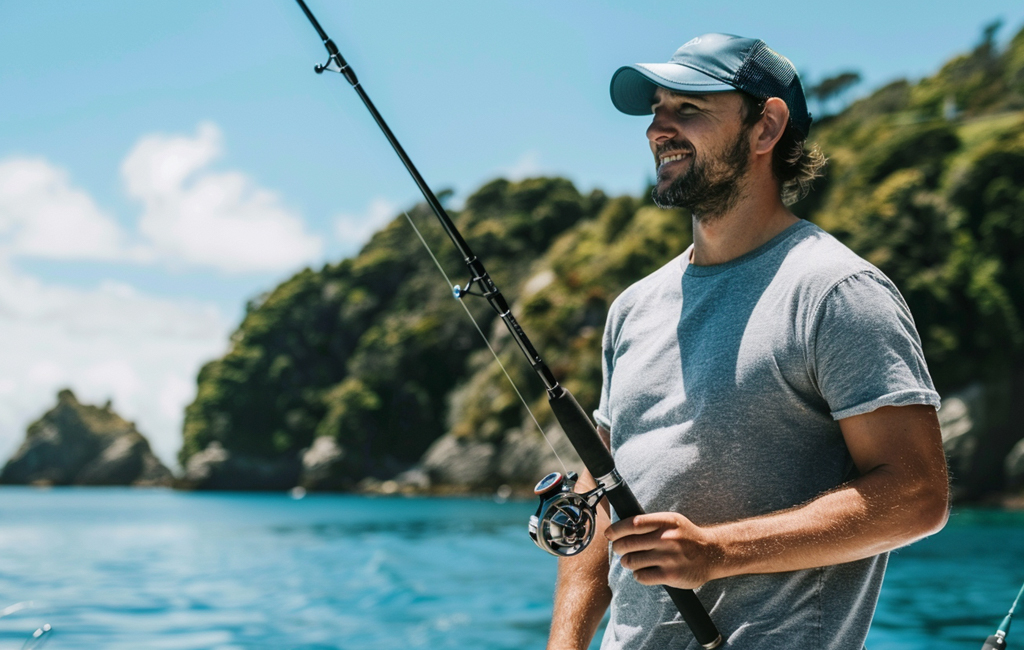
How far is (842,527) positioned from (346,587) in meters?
12.5

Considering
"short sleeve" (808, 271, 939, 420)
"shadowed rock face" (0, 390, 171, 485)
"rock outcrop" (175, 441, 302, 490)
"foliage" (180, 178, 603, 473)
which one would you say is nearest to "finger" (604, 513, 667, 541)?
"short sleeve" (808, 271, 939, 420)

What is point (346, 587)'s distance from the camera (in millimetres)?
12852

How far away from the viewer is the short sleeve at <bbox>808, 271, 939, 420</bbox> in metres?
1.29

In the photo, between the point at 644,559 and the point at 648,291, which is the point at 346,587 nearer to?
the point at 648,291

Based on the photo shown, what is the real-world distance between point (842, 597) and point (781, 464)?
24 cm

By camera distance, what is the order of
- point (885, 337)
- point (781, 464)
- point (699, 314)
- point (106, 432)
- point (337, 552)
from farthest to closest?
point (106, 432) < point (337, 552) < point (699, 314) < point (781, 464) < point (885, 337)

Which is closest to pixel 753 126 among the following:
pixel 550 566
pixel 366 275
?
pixel 550 566

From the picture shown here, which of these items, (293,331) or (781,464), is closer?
(781,464)

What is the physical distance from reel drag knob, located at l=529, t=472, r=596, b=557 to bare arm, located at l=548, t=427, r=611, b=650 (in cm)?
19

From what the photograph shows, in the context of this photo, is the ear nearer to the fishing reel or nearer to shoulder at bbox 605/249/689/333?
shoulder at bbox 605/249/689/333

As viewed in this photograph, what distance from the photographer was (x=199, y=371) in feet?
237

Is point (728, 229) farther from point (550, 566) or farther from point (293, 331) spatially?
point (293, 331)

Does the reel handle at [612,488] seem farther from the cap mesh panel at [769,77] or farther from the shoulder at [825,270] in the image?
the cap mesh panel at [769,77]

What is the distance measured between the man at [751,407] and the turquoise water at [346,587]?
24.9 feet
